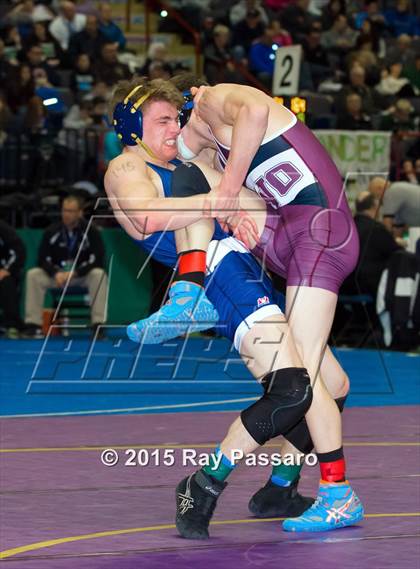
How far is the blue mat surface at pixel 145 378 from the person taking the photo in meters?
10.5

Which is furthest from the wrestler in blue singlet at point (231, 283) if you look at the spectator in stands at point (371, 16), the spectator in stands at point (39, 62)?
the spectator in stands at point (371, 16)

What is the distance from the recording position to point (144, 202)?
5.94 m

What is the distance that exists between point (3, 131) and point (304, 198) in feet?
44.3

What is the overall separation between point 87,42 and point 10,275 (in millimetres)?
6291

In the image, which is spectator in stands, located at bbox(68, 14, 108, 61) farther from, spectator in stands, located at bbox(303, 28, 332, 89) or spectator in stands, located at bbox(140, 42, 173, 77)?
spectator in stands, located at bbox(303, 28, 332, 89)

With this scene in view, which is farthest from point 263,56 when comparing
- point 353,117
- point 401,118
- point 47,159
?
point 47,159

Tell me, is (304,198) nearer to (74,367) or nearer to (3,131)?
(74,367)

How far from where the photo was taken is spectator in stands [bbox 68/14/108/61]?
2177cm

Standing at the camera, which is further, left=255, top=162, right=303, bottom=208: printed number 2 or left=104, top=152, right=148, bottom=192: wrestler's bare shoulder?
left=104, top=152, right=148, bottom=192: wrestler's bare shoulder

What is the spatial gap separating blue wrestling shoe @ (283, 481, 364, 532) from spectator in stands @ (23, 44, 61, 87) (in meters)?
15.4

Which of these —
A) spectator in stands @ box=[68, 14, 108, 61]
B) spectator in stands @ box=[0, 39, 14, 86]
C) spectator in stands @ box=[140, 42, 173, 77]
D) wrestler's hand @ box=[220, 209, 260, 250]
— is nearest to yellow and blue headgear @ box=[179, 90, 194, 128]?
wrestler's hand @ box=[220, 209, 260, 250]

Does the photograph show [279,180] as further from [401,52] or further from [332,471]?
[401,52]

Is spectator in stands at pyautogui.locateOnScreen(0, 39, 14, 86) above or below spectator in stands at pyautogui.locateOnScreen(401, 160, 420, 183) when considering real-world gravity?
above

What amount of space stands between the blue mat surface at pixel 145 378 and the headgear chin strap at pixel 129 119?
396cm
